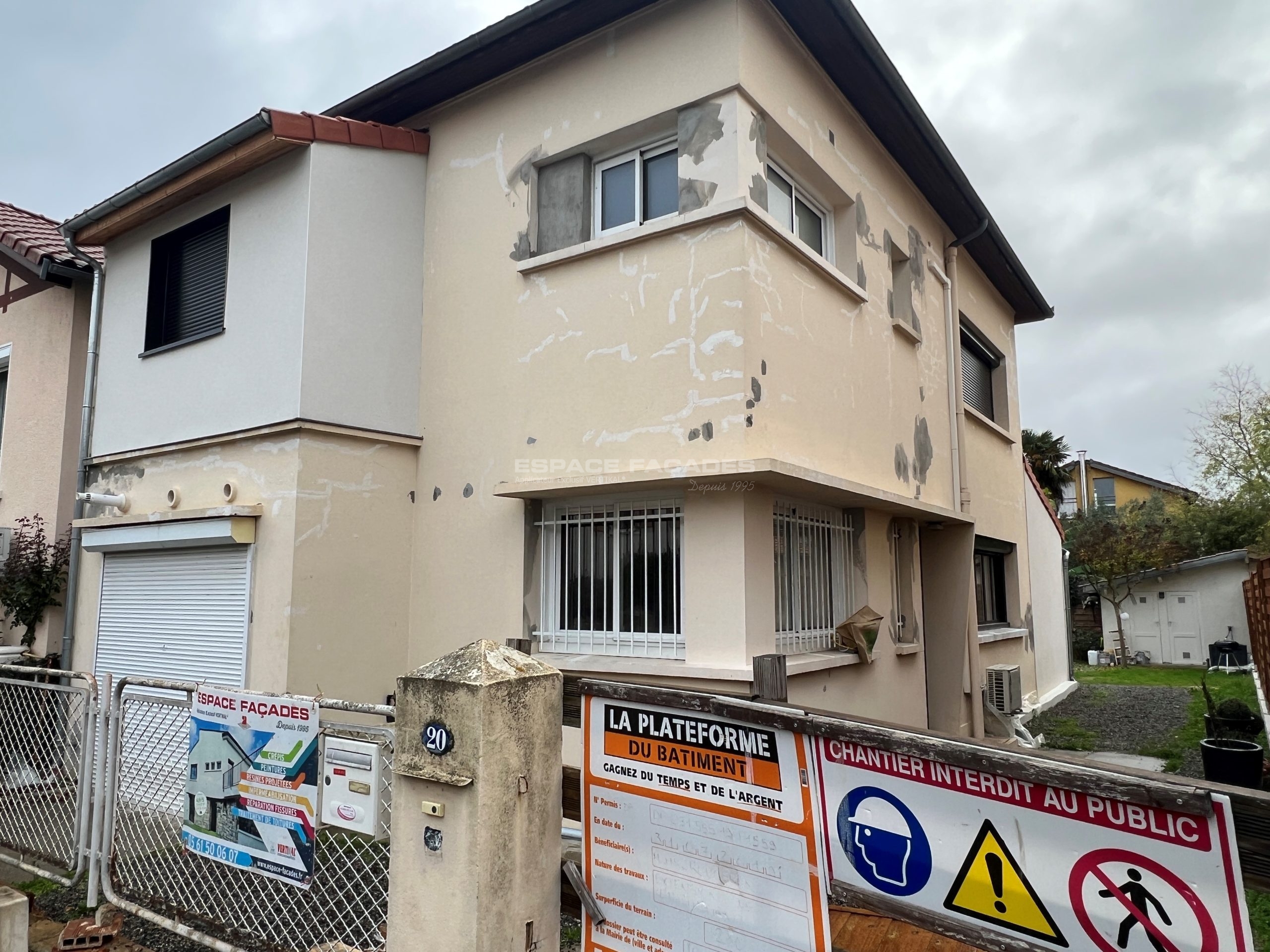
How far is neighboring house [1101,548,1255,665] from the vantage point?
84.5 ft

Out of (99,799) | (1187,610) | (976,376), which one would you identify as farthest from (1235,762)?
(1187,610)

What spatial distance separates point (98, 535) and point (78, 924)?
16.0ft

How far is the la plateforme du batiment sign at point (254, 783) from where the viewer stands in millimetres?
3994

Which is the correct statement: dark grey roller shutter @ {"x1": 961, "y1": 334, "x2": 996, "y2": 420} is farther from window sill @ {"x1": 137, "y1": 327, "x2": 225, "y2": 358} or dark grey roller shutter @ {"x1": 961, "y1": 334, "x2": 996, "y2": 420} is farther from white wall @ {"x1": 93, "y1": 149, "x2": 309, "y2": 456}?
window sill @ {"x1": 137, "y1": 327, "x2": 225, "y2": 358}

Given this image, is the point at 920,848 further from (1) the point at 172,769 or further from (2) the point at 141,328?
(2) the point at 141,328

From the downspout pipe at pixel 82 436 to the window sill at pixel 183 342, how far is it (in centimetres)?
90

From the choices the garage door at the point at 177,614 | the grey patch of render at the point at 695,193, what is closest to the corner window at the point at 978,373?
the grey patch of render at the point at 695,193

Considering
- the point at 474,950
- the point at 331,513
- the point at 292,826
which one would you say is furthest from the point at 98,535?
the point at 474,950

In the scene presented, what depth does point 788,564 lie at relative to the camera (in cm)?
664

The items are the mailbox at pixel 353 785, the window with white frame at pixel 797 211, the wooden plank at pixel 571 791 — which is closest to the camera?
the wooden plank at pixel 571 791

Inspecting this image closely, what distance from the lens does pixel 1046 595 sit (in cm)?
1584

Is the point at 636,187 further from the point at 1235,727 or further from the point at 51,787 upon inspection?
the point at 1235,727

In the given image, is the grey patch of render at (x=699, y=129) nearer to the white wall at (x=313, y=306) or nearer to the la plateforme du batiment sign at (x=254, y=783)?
the white wall at (x=313, y=306)

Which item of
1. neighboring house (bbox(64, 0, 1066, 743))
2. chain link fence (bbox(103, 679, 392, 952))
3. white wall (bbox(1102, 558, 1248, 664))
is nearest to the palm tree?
white wall (bbox(1102, 558, 1248, 664))
